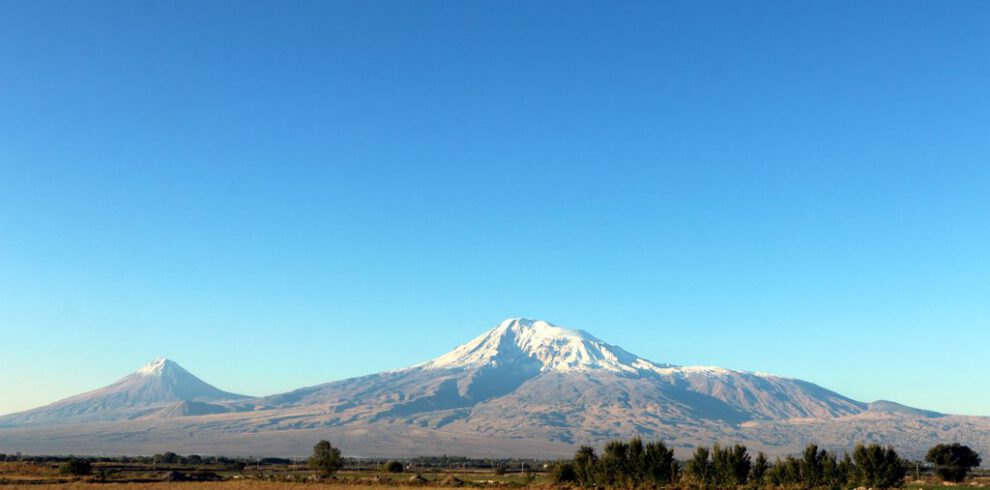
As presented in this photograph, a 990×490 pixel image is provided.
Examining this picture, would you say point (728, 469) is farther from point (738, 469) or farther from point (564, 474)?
point (564, 474)

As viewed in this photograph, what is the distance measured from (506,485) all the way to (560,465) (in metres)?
7.79

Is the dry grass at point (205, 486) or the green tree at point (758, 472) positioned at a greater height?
the green tree at point (758, 472)

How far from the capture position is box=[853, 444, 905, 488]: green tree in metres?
67.9

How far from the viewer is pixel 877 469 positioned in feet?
Result: 224

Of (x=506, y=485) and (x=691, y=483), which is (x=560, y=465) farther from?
(x=691, y=483)

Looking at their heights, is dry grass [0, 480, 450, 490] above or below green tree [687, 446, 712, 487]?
below

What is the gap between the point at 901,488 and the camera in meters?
67.2

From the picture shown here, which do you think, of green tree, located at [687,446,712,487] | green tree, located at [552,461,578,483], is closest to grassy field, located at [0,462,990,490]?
green tree, located at [552,461,578,483]

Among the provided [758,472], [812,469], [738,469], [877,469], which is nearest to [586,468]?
[738,469]

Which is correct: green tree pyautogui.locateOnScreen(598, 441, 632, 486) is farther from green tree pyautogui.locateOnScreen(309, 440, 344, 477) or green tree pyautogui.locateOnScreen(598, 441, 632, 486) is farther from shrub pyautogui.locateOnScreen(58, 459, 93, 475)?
shrub pyautogui.locateOnScreen(58, 459, 93, 475)

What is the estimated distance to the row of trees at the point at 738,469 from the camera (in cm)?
6862

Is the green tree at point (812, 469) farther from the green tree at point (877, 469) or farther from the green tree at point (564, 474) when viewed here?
the green tree at point (564, 474)

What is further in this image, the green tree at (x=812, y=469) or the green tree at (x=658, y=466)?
the green tree at (x=658, y=466)

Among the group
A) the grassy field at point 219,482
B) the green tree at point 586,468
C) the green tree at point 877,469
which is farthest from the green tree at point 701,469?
the grassy field at point 219,482
